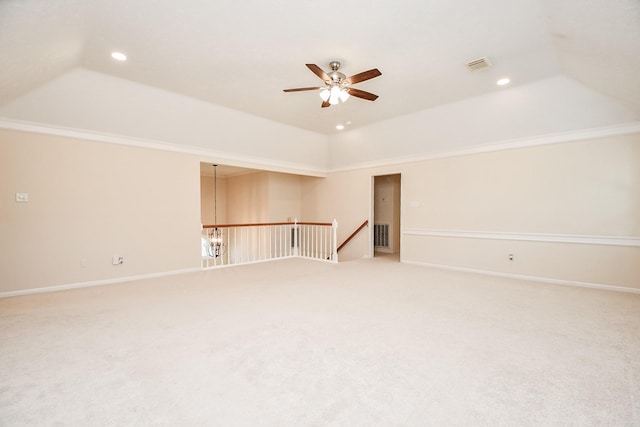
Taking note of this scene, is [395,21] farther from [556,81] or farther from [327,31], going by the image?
[556,81]

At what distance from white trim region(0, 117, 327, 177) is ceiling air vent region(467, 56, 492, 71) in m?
4.40

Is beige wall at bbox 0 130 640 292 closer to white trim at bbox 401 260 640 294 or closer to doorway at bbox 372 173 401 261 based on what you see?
white trim at bbox 401 260 640 294

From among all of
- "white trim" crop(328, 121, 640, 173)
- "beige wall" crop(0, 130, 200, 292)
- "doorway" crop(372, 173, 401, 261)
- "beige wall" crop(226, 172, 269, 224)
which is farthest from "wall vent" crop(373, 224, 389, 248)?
"beige wall" crop(0, 130, 200, 292)

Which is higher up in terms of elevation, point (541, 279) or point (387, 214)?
point (387, 214)

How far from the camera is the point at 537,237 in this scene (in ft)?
15.0

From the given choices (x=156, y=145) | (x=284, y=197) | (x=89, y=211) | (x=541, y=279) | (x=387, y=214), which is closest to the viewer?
(x=89, y=211)

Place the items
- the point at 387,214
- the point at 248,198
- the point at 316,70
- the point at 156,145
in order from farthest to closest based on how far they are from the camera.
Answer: the point at 248,198, the point at 387,214, the point at 156,145, the point at 316,70

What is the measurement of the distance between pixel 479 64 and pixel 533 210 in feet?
8.64

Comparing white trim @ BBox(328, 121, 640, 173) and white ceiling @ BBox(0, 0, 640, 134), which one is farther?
white trim @ BBox(328, 121, 640, 173)

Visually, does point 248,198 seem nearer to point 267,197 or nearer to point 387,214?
point 267,197

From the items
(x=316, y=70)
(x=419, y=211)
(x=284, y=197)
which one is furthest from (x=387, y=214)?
(x=316, y=70)

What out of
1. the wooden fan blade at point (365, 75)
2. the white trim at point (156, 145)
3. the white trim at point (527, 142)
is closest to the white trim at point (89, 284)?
the white trim at point (156, 145)

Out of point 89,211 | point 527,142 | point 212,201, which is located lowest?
point 89,211

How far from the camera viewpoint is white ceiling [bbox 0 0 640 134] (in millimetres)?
2518
